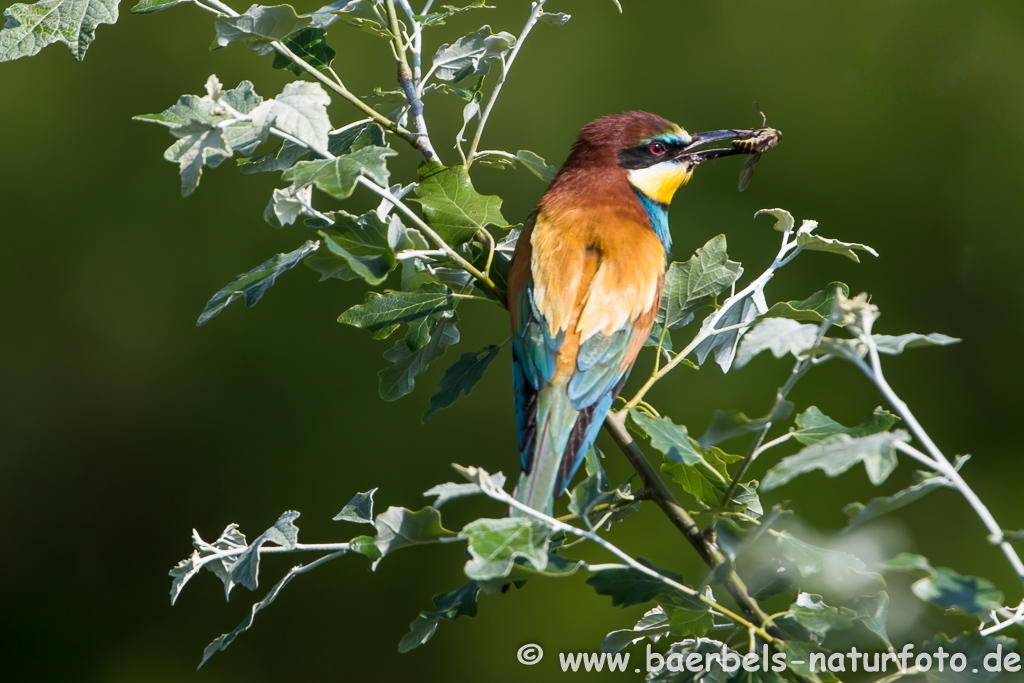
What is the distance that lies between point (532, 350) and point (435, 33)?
2220mm

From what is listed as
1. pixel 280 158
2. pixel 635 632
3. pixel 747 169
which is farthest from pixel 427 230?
pixel 747 169

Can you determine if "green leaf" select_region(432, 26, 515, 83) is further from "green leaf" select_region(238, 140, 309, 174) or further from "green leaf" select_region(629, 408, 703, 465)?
"green leaf" select_region(629, 408, 703, 465)

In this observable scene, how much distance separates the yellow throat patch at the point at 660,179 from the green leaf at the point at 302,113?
Result: 835 millimetres

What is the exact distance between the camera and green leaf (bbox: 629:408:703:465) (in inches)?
35.8

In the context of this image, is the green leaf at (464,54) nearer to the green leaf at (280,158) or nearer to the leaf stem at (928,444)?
the green leaf at (280,158)

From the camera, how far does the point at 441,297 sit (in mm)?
1090

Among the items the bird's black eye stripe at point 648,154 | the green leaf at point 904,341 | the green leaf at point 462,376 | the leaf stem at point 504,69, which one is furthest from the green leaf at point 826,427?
the bird's black eye stripe at point 648,154

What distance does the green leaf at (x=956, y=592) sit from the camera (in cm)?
66

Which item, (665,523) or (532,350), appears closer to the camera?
(532,350)

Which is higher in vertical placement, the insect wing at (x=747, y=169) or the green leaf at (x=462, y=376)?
the insect wing at (x=747, y=169)

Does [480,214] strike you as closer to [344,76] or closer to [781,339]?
[781,339]

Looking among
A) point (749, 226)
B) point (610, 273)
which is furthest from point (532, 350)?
point (749, 226)

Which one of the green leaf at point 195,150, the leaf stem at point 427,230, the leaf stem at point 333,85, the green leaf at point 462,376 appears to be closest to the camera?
the green leaf at point 195,150

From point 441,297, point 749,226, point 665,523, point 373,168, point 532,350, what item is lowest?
point 665,523
